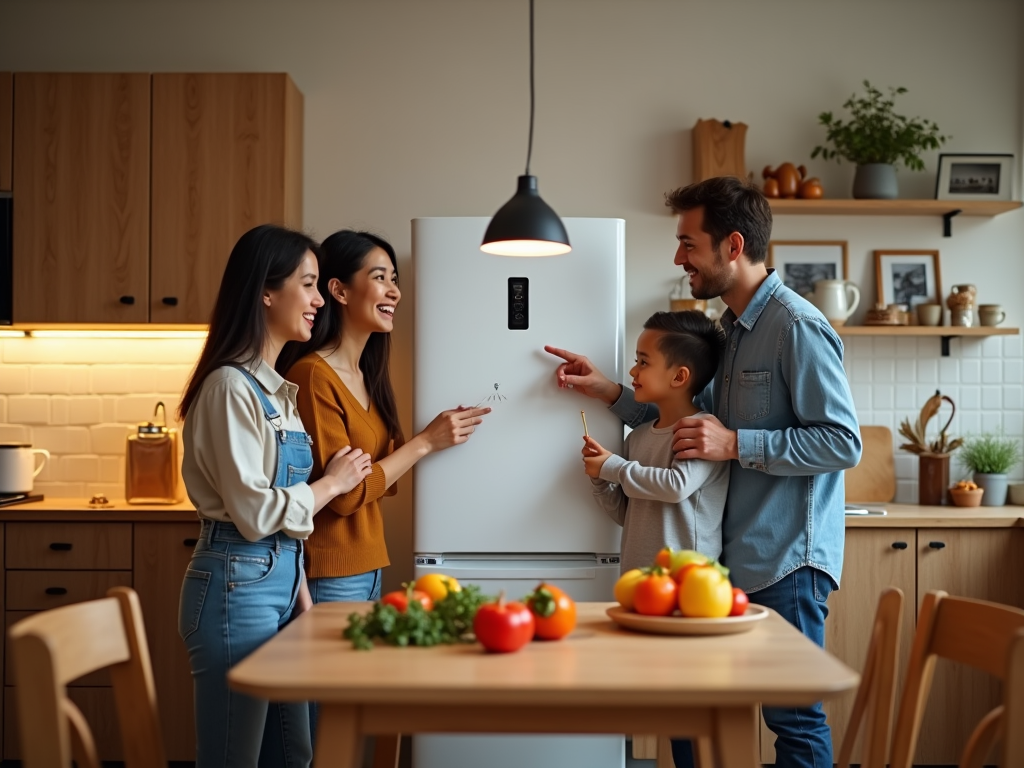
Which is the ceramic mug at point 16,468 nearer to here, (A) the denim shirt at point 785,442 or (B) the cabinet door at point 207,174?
(B) the cabinet door at point 207,174

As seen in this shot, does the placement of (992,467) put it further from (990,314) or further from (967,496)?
(990,314)

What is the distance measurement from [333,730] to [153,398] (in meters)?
2.55

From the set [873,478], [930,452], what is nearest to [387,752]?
[873,478]

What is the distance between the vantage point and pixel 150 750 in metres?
1.58

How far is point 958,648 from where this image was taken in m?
1.60

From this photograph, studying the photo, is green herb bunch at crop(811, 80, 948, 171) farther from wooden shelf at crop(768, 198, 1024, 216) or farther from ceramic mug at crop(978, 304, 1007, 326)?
ceramic mug at crop(978, 304, 1007, 326)

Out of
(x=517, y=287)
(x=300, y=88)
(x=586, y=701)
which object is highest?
(x=300, y=88)

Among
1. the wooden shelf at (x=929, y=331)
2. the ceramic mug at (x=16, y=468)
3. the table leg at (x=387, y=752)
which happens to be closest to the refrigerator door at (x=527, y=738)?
the table leg at (x=387, y=752)

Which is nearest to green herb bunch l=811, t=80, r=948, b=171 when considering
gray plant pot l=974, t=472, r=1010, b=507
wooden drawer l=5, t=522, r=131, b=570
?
gray plant pot l=974, t=472, r=1010, b=507

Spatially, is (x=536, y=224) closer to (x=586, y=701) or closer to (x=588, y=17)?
(x=586, y=701)

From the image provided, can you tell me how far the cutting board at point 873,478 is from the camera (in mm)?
3572

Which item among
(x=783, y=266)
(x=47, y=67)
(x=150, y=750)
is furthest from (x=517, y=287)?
(x=47, y=67)

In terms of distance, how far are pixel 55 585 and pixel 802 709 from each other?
7.55 ft

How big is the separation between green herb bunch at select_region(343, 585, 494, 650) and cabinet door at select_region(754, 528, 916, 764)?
1.93 metres
